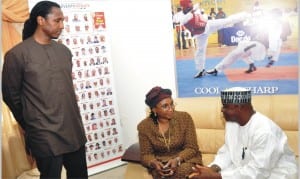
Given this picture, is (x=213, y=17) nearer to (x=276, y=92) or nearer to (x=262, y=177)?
(x=276, y=92)

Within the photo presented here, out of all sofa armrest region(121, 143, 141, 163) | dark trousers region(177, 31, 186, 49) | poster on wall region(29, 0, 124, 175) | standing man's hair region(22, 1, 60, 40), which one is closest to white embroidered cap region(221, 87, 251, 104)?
sofa armrest region(121, 143, 141, 163)

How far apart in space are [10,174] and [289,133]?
2.41m

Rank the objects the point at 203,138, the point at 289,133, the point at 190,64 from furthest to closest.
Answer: the point at 190,64
the point at 203,138
the point at 289,133

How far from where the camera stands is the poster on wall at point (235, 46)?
3.01 m

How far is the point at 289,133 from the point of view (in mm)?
2660

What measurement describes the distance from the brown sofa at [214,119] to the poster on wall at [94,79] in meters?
0.90

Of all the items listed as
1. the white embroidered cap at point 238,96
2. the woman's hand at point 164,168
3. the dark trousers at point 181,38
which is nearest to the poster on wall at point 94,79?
the dark trousers at point 181,38

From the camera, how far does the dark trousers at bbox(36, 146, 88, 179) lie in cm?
207

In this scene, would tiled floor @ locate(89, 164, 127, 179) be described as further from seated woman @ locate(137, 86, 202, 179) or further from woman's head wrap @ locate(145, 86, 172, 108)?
woman's head wrap @ locate(145, 86, 172, 108)

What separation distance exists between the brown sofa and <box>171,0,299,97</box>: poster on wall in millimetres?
383

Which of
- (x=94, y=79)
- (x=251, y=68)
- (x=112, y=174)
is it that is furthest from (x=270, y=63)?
(x=112, y=174)

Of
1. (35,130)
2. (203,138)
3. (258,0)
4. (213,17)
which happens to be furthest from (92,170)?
(258,0)

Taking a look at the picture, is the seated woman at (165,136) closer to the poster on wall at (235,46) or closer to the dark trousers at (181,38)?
the poster on wall at (235,46)

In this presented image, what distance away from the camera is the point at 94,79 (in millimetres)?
3600
